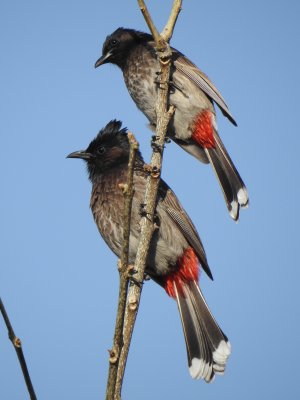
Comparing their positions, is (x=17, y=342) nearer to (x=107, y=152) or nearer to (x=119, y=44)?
(x=107, y=152)

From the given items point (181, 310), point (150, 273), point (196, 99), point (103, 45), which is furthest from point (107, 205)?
point (103, 45)

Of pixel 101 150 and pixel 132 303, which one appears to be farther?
pixel 101 150

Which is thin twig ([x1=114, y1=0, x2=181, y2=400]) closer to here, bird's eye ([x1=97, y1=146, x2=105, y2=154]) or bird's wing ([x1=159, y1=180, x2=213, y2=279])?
bird's wing ([x1=159, y1=180, x2=213, y2=279])

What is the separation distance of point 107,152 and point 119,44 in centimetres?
119

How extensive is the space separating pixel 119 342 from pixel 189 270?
90.7 inches

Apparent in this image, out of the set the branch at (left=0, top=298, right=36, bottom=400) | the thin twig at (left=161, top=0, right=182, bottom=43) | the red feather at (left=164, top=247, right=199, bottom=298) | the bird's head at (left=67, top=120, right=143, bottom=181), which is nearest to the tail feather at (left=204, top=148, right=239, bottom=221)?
the red feather at (left=164, top=247, right=199, bottom=298)

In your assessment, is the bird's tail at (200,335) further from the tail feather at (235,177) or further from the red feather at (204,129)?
the red feather at (204,129)

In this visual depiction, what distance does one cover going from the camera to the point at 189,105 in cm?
477

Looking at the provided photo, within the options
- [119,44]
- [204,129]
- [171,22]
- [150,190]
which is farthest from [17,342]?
[119,44]

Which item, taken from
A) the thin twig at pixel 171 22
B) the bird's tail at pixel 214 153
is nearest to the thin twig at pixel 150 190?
the thin twig at pixel 171 22

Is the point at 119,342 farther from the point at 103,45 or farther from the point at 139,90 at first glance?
the point at 103,45

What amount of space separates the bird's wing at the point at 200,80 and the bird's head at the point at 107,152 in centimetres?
67

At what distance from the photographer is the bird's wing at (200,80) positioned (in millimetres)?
4840

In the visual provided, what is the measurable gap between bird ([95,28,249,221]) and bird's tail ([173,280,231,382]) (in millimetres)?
809
